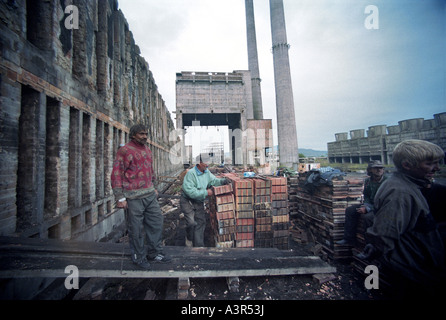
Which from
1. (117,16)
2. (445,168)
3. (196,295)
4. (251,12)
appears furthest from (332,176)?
(251,12)

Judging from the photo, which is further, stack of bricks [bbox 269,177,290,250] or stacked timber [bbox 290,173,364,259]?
stack of bricks [bbox 269,177,290,250]

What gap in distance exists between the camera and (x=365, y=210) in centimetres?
393

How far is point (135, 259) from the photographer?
285 cm

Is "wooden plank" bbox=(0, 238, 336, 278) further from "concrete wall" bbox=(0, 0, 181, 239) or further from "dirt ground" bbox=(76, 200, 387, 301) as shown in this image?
"concrete wall" bbox=(0, 0, 181, 239)

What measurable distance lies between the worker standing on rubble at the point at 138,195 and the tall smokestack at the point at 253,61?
25426 millimetres

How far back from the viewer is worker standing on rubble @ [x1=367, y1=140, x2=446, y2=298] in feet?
5.11

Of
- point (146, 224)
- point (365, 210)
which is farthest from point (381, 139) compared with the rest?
point (146, 224)

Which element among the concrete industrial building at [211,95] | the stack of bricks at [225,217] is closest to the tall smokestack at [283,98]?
the concrete industrial building at [211,95]

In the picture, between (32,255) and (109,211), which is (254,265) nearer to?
(32,255)

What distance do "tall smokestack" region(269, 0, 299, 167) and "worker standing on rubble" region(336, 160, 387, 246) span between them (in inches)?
698

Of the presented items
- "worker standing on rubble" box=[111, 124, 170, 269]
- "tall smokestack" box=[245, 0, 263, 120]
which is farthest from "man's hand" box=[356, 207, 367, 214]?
"tall smokestack" box=[245, 0, 263, 120]

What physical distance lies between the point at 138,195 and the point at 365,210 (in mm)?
4696

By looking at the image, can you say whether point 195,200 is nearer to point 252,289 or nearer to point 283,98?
point 252,289

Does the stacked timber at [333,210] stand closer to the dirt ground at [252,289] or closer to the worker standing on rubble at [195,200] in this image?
the dirt ground at [252,289]
